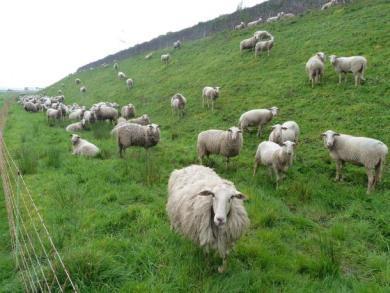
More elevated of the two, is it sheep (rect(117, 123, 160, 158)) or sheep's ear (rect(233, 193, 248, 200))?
sheep's ear (rect(233, 193, 248, 200))

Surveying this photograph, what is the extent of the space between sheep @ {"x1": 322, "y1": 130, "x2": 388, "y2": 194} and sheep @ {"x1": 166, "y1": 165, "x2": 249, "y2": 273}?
409 centimetres

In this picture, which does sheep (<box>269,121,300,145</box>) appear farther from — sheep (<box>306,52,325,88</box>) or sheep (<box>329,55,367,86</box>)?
sheep (<box>306,52,325,88</box>)

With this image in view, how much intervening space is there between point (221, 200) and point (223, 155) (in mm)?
5173

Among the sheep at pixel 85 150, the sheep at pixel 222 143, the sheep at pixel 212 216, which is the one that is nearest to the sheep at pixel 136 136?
the sheep at pixel 85 150

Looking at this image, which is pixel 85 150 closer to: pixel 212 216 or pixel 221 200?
pixel 212 216

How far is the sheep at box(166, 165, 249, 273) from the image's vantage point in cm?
440

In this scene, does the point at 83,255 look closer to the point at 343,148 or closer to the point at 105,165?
the point at 105,165

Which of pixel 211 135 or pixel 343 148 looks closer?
pixel 343 148

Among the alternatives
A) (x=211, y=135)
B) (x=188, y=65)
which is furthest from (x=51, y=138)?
(x=188, y=65)

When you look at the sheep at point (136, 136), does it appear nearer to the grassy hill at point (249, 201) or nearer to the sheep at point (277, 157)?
the grassy hill at point (249, 201)

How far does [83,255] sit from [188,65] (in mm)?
24652

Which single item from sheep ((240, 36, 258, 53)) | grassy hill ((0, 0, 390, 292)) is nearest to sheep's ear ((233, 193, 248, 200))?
grassy hill ((0, 0, 390, 292))

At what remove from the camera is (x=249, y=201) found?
669cm

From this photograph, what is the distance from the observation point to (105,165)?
9469mm
